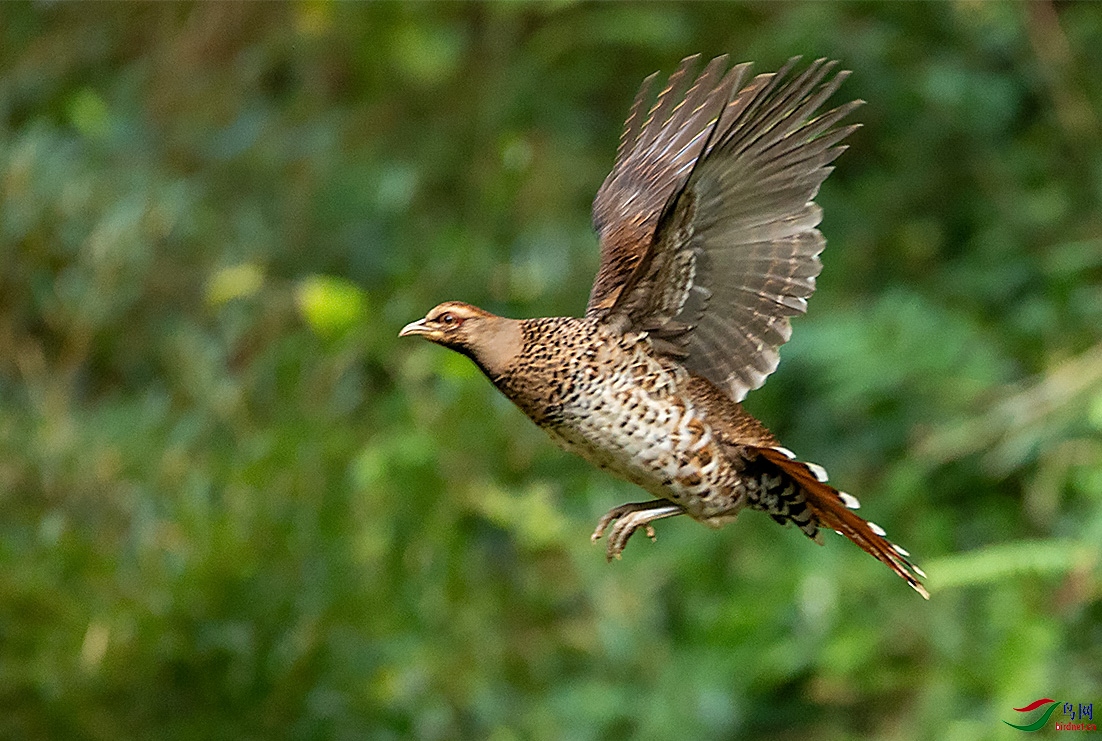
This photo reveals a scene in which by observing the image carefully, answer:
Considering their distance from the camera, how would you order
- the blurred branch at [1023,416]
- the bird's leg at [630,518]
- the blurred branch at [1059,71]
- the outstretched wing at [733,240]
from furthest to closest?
1. the blurred branch at [1059,71]
2. the blurred branch at [1023,416]
3. the bird's leg at [630,518]
4. the outstretched wing at [733,240]

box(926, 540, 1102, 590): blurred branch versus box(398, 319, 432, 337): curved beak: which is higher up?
box(398, 319, 432, 337): curved beak

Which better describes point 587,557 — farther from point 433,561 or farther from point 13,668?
point 13,668

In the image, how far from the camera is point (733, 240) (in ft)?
7.75

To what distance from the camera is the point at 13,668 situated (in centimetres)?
439

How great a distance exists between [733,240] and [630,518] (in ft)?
1.52

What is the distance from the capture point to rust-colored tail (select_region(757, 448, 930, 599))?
2.26 metres

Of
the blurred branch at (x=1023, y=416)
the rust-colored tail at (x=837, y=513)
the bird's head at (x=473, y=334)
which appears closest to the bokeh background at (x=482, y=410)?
the blurred branch at (x=1023, y=416)

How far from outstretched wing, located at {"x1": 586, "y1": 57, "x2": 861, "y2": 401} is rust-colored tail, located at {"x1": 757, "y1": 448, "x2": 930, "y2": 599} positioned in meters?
0.15

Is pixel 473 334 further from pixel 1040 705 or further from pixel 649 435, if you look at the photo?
pixel 1040 705

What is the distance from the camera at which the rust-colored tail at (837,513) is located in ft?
7.41

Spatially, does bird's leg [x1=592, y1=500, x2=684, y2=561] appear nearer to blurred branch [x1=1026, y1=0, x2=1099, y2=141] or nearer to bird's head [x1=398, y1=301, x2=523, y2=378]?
bird's head [x1=398, y1=301, x2=523, y2=378]

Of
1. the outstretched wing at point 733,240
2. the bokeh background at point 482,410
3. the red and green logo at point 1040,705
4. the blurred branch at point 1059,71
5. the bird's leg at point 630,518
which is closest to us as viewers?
the outstretched wing at point 733,240

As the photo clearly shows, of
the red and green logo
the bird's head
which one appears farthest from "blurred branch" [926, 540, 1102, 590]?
the bird's head

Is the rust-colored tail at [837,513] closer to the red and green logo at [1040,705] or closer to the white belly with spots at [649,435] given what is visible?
the white belly with spots at [649,435]
